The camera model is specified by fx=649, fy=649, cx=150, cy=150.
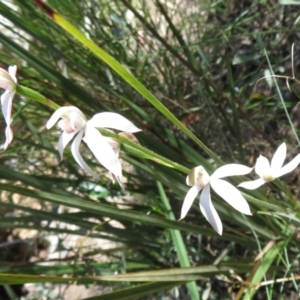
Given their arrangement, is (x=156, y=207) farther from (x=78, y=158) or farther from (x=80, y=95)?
(x=78, y=158)

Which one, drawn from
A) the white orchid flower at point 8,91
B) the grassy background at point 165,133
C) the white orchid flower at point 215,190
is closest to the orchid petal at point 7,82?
the white orchid flower at point 8,91

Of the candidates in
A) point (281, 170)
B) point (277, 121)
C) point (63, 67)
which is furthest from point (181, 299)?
point (281, 170)

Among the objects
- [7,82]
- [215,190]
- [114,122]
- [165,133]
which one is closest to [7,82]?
[7,82]

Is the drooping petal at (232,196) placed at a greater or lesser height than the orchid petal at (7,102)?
lesser

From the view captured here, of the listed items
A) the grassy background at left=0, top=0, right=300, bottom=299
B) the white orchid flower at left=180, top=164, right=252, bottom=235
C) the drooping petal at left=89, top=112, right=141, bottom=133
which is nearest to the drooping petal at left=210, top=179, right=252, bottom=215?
the white orchid flower at left=180, top=164, right=252, bottom=235

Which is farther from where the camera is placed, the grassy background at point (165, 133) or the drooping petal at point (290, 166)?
the grassy background at point (165, 133)

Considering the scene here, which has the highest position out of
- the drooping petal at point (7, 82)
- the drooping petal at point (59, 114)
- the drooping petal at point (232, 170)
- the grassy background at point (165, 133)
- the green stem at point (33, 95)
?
the drooping petal at point (7, 82)

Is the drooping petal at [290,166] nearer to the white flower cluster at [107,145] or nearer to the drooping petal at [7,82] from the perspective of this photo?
the white flower cluster at [107,145]
